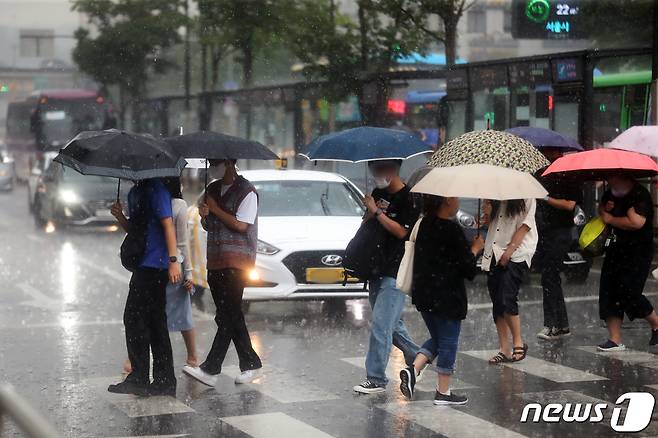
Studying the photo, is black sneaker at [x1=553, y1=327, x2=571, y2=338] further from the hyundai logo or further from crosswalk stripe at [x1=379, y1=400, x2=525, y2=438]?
crosswalk stripe at [x1=379, y1=400, x2=525, y2=438]

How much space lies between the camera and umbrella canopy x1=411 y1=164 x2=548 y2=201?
8094 millimetres

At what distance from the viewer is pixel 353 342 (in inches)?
429

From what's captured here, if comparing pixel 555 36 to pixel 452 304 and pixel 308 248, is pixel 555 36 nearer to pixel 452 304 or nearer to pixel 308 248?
pixel 308 248

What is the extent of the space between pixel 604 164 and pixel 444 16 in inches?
716

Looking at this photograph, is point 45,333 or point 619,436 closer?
point 619,436

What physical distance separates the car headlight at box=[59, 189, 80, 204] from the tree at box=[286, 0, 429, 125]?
7.04m

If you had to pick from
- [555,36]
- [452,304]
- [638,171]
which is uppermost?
[555,36]

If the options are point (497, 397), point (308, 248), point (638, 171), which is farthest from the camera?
point (308, 248)

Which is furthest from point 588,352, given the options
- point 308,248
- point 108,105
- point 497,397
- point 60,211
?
point 108,105

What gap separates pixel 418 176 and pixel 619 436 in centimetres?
248

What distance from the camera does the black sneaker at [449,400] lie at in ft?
26.5

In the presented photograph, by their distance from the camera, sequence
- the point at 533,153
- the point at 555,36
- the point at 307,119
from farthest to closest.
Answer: the point at 307,119 → the point at 555,36 → the point at 533,153

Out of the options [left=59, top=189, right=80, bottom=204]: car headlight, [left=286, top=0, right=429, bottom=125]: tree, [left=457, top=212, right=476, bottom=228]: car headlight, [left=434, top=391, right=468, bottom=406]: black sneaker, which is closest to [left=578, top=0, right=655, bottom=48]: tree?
[left=286, top=0, right=429, bottom=125]: tree

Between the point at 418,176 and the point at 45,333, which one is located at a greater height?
the point at 418,176
